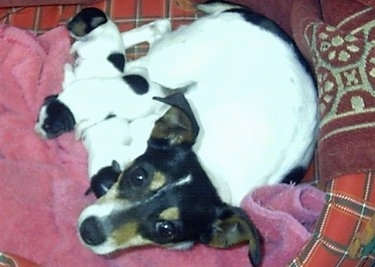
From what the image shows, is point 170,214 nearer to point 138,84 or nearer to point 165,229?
point 165,229

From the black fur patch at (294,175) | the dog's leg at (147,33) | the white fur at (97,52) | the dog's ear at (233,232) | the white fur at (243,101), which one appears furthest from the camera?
the dog's leg at (147,33)

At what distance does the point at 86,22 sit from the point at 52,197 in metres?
0.56

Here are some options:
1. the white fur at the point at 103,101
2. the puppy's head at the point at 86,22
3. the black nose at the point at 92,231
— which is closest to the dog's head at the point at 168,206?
the black nose at the point at 92,231

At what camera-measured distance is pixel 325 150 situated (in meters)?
2.13

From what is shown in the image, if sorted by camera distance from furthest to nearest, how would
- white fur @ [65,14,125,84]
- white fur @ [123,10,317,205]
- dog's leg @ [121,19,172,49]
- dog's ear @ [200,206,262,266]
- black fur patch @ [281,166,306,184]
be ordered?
dog's leg @ [121,19,172,49] → white fur @ [65,14,125,84] → black fur patch @ [281,166,306,184] → white fur @ [123,10,317,205] → dog's ear @ [200,206,262,266]

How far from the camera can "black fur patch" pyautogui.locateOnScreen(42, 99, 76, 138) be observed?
234 cm

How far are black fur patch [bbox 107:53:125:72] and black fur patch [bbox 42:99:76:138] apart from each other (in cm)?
22

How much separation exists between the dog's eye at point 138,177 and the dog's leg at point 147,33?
70 cm

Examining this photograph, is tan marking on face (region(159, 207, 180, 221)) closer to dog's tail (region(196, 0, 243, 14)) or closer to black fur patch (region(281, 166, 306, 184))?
black fur patch (region(281, 166, 306, 184))

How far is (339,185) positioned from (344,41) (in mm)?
379

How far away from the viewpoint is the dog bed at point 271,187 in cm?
207

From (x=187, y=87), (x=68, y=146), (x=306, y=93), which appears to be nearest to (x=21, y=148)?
(x=68, y=146)

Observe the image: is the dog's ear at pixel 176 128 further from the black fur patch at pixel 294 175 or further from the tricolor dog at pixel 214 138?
the black fur patch at pixel 294 175

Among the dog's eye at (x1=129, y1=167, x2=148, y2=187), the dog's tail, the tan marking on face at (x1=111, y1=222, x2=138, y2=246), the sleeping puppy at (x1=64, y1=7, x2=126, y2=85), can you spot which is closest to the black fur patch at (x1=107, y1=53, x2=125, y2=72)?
the sleeping puppy at (x1=64, y1=7, x2=126, y2=85)
